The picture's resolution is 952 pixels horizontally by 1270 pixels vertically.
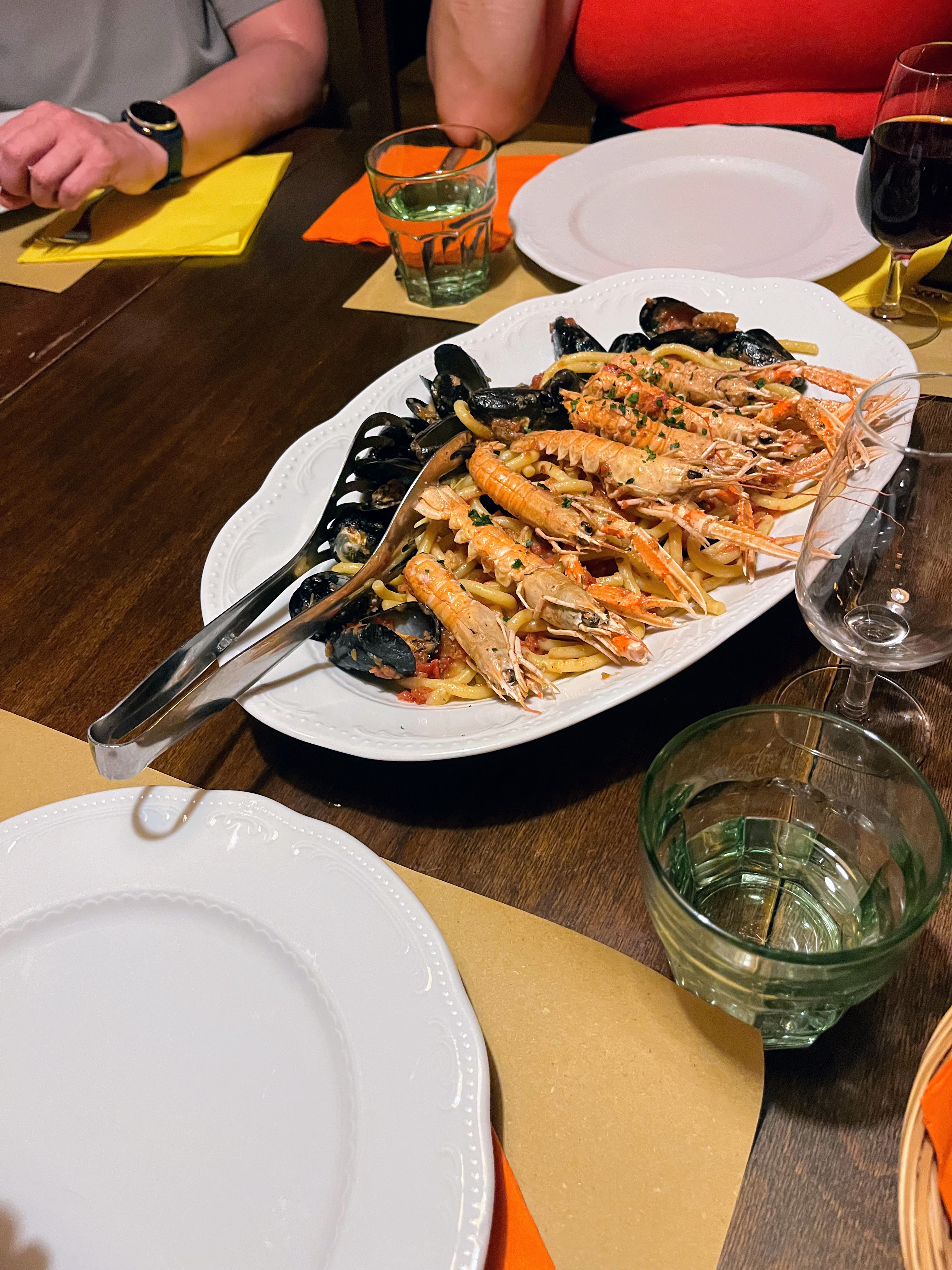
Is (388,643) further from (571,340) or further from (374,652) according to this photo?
(571,340)

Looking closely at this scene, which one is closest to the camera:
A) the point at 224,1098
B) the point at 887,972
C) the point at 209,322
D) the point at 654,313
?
the point at 887,972

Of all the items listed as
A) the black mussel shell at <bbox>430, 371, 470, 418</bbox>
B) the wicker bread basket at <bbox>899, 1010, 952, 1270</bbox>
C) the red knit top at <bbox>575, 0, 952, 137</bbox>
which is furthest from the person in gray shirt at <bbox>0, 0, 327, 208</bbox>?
the wicker bread basket at <bbox>899, 1010, 952, 1270</bbox>

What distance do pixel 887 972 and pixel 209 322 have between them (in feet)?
7.01

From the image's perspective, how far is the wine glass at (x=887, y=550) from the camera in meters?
0.94

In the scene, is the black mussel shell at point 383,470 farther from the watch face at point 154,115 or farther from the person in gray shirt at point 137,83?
the watch face at point 154,115

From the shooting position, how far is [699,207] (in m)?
2.21

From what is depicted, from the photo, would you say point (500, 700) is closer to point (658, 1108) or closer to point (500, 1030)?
point (500, 1030)

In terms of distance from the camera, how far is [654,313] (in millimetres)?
1688

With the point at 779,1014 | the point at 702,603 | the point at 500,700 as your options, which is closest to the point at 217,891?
the point at 500,700

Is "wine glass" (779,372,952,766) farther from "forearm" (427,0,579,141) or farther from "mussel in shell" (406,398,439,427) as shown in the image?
"forearm" (427,0,579,141)

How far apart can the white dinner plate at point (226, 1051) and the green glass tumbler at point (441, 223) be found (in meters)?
1.51

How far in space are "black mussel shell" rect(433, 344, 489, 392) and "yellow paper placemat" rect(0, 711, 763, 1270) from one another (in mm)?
993

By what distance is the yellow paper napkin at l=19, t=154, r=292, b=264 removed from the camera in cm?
242

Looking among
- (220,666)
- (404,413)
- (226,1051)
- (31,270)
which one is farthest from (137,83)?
(226,1051)
